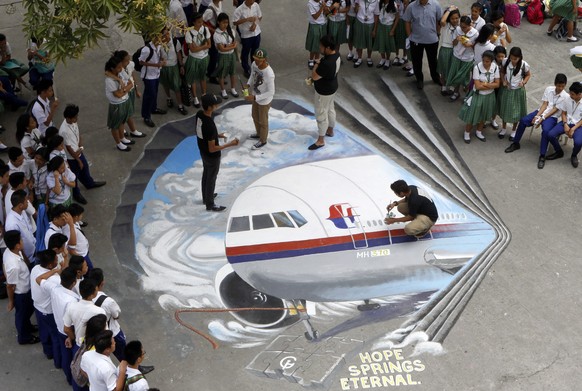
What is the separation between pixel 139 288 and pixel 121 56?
2.87 metres

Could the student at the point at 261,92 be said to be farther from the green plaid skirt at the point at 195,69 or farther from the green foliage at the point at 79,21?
the green foliage at the point at 79,21

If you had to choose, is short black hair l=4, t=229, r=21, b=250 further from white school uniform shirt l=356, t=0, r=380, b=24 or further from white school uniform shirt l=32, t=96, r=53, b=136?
white school uniform shirt l=356, t=0, r=380, b=24

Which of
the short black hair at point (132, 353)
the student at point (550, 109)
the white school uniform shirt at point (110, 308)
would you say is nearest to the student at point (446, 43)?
the student at point (550, 109)

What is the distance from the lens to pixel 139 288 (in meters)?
8.50

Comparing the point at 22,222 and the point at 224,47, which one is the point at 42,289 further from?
the point at 224,47

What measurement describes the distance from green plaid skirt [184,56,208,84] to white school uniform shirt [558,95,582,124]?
15.1 feet

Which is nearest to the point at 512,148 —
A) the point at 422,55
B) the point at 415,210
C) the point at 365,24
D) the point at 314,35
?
the point at 422,55

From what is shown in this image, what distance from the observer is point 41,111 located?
9562 millimetres

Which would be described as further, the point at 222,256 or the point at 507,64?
the point at 507,64

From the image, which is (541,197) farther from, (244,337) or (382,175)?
(244,337)

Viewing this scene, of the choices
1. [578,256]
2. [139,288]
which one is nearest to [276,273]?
[139,288]

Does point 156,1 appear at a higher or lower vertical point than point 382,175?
higher

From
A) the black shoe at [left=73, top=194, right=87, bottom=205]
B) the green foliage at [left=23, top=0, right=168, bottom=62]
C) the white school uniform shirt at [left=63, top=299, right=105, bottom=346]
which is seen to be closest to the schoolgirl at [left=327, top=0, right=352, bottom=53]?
the green foliage at [left=23, top=0, right=168, bottom=62]

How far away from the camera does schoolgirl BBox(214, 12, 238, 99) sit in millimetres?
10742
